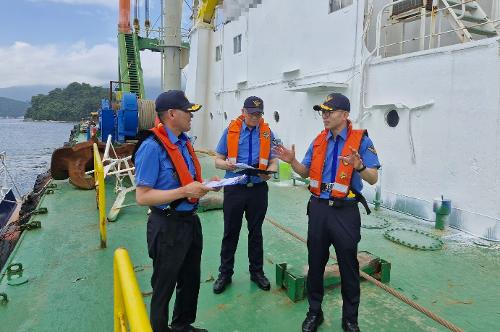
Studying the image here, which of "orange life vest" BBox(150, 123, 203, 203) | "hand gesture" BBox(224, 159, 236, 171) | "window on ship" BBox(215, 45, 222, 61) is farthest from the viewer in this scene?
"window on ship" BBox(215, 45, 222, 61)

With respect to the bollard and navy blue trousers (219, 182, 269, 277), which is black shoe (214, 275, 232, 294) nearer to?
navy blue trousers (219, 182, 269, 277)

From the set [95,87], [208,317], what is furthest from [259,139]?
[95,87]

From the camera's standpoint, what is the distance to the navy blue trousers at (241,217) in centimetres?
344

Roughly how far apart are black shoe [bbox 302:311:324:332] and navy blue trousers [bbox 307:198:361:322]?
Answer: 0.04m

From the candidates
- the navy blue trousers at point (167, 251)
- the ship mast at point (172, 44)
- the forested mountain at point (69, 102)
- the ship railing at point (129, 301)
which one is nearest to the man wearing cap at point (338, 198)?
the navy blue trousers at point (167, 251)

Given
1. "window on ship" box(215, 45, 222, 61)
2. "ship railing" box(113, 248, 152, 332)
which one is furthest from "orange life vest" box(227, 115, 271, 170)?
"window on ship" box(215, 45, 222, 61)

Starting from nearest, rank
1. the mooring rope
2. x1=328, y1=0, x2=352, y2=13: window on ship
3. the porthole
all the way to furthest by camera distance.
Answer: the mooring rope < the porthole < x1=328, y1=0, x2=352, y2=13: window on ship

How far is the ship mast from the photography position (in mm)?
17359

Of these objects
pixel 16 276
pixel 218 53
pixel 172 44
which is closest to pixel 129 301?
pixel 16 276

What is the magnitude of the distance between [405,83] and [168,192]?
5.19m

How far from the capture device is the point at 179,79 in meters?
18.1

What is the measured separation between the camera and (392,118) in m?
6.50

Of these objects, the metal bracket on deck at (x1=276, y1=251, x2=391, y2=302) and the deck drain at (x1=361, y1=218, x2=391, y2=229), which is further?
the deck drain at (x1=361, y1=218, x2=391, y2=229)

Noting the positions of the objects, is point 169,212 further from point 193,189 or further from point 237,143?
point 237,143
